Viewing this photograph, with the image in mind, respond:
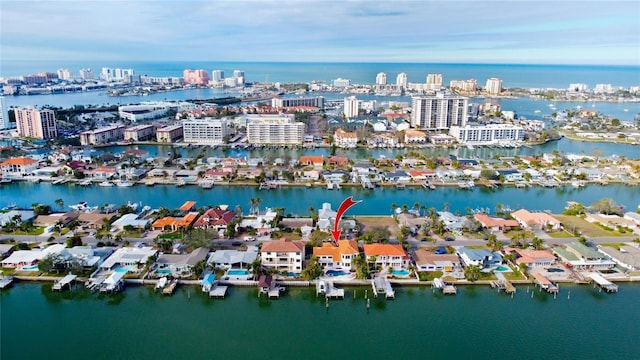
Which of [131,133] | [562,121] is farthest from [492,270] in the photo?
[562,121]

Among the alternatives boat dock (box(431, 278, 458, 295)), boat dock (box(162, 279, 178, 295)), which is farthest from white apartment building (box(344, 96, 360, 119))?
boat dock (box(162, 279, 178, 295))

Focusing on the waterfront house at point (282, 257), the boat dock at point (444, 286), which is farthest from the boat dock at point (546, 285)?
the waterfront house at point (282, 257)

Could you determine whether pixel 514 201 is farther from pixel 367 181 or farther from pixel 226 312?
pixel 226 312

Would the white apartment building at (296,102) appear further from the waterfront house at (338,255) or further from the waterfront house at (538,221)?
the waterfront house at (338,255)

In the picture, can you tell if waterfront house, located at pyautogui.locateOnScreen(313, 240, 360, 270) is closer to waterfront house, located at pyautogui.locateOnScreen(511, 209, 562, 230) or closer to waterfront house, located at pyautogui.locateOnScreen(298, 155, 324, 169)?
waterfront house, located at pyautogui.locateOnScreen(511, 209, 562, 230)

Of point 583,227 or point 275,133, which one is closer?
point 583,227

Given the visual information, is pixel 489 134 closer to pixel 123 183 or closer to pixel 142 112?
pixel 123 183

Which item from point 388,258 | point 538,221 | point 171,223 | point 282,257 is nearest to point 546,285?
point 388,258

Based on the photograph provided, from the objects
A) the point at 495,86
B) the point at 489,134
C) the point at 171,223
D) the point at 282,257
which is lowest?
the point at 282,257
